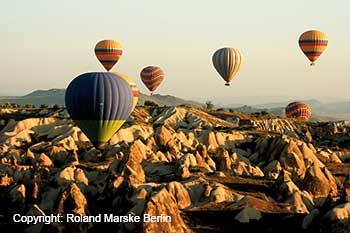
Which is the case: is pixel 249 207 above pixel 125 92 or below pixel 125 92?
below

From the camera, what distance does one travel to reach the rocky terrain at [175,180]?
55.9 meters

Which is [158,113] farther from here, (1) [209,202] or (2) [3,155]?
(1) [209,202]

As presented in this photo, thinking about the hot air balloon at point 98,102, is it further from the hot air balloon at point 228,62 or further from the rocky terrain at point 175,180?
the hot air balloon at point 228,62

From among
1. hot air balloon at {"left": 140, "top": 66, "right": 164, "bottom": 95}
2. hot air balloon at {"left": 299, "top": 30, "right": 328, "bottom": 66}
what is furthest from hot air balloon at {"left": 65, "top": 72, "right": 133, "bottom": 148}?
hot air balloon at {"left": 140, "top": 66, "right": 164, "bottom": 95}

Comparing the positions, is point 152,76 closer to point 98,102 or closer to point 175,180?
point 98,102

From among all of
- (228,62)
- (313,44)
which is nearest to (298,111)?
(313,44)

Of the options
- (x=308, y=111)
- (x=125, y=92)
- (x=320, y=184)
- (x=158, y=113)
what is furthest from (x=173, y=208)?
(x=308, y=111)

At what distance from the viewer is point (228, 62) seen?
134625 mm

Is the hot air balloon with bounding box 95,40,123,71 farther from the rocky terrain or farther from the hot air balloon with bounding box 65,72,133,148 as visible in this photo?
the hot air balloon with bounding box 65,72,133,148

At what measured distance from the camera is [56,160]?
292 feet

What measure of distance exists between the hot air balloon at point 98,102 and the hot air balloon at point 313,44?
70912mm

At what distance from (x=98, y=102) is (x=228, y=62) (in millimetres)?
56765

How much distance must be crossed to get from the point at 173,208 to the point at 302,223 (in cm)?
1130

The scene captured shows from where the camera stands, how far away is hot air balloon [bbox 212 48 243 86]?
135 metres
